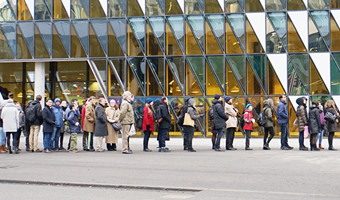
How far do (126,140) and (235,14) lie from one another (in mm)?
11234

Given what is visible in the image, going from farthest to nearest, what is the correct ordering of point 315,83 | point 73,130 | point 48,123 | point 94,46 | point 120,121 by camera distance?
point 94,46 < point 315,83 < point 73,130 < point 48,123 < point 120,121

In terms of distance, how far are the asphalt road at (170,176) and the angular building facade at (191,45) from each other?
9632 mm

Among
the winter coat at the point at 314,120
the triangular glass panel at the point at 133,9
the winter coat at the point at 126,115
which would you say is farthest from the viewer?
the triangular glass panel at the point at 133,9

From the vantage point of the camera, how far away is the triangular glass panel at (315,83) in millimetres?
23297

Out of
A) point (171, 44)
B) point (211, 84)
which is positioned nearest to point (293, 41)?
point (211, 84)

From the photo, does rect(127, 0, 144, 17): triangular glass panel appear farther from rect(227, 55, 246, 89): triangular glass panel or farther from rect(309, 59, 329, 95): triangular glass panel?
rect(309, 59, 329, 95): triangular glass panel

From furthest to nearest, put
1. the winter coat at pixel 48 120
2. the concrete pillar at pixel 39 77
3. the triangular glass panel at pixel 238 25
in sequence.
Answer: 1. the concrete pillar at pixel 39 77
2. the triangular glass panel at pixel 238 25
3. the winter coat at pixel 48 120

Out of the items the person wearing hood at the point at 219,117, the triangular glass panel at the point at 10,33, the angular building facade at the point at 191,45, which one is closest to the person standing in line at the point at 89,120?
the person wearing hood at the point at 219,117

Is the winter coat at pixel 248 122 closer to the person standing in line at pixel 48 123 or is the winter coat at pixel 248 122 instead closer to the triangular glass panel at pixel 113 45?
the person standing in line at pixel 48 123

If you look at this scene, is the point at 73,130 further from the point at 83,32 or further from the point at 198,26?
the point at 198,26

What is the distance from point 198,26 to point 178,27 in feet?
3.29

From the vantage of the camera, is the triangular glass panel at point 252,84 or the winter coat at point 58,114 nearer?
the winter coat at point 58,114

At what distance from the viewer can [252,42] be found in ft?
78.4

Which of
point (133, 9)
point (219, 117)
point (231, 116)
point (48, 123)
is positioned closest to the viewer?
point (48, 123)
